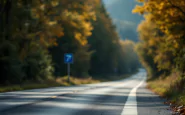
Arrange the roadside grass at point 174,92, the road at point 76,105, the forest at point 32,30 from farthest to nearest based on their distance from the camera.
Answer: the forest at point 32,30 < the roadside grass at point 174,92 < the road at point 76,105

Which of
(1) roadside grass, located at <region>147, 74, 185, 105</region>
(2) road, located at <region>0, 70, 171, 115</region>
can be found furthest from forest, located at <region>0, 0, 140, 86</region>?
(2) road, located at <region>0, 70, 171, 115</region>

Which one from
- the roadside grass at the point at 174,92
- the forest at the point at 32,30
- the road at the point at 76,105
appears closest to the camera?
the road at the point at 76,105

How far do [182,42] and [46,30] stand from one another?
14914 mm

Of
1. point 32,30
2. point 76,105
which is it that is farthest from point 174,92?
point 32,30

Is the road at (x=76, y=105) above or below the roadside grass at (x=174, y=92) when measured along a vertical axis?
above

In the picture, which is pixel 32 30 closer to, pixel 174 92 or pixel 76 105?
pixel 174 92

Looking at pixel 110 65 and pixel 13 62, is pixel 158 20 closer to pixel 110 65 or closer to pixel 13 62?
pixel 13 62

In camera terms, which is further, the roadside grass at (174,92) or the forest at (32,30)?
the forest at (32,30)

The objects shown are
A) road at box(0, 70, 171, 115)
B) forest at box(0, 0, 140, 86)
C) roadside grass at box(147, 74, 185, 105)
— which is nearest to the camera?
road at box(0, 70, 171, 115)

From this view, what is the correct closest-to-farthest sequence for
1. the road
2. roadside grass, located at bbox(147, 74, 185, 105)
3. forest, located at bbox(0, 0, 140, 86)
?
the road, roadside grass, located at bbox(147, 74, 185, 105), forest, located at bbox(0, 0, 140, 86)

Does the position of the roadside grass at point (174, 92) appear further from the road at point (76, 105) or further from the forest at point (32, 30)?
the forest at point (32, 30)

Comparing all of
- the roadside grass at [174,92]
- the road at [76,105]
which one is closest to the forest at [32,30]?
the roadside grass at [174,92]

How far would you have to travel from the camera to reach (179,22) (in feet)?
81.0

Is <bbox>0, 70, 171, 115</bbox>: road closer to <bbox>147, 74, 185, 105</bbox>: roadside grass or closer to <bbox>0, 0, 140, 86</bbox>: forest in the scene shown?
<bbox>147, 74, 185, 105</bbox>: roadside grass
